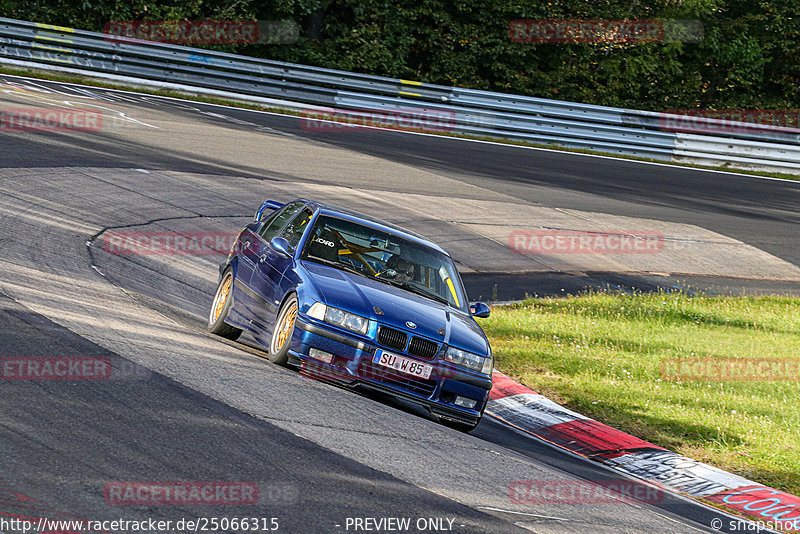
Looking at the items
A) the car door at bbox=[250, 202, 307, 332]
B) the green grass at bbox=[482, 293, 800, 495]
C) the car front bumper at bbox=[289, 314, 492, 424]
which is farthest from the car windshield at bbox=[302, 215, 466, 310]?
the green grass at bbox=[482, 293, 800, 495]

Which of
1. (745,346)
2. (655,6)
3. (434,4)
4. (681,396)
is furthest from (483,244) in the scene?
(655,6)

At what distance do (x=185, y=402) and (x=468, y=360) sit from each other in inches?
101

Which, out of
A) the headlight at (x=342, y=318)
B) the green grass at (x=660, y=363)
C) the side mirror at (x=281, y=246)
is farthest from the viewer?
the green grass at (x=660, y=363)

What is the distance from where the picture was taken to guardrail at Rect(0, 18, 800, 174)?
27.1 meters

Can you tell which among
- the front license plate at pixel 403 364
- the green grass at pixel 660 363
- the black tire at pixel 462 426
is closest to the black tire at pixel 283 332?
the front license plate at pixel 403 364

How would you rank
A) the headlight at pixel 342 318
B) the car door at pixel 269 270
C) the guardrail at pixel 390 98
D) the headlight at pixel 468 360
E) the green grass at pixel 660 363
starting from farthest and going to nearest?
the guardrail at pixel 390 98
the green grass at pixel 660 363
the car door at pixel 269 270
the headlight at pixel 468 360
the headlight at pixel 342 318

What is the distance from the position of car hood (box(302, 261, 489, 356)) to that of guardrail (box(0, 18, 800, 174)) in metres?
20.3

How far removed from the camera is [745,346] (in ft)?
44.5

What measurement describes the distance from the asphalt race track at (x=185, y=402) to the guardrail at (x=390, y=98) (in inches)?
324

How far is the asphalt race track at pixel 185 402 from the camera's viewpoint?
552 centimetres

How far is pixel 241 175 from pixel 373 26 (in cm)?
1476

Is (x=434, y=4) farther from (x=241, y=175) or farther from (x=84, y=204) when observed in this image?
(x=84, y=204)

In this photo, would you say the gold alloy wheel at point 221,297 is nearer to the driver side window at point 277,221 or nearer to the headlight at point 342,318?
the driver side window at point 277,221

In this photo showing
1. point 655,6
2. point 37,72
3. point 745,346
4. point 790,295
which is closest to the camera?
point 745,346
